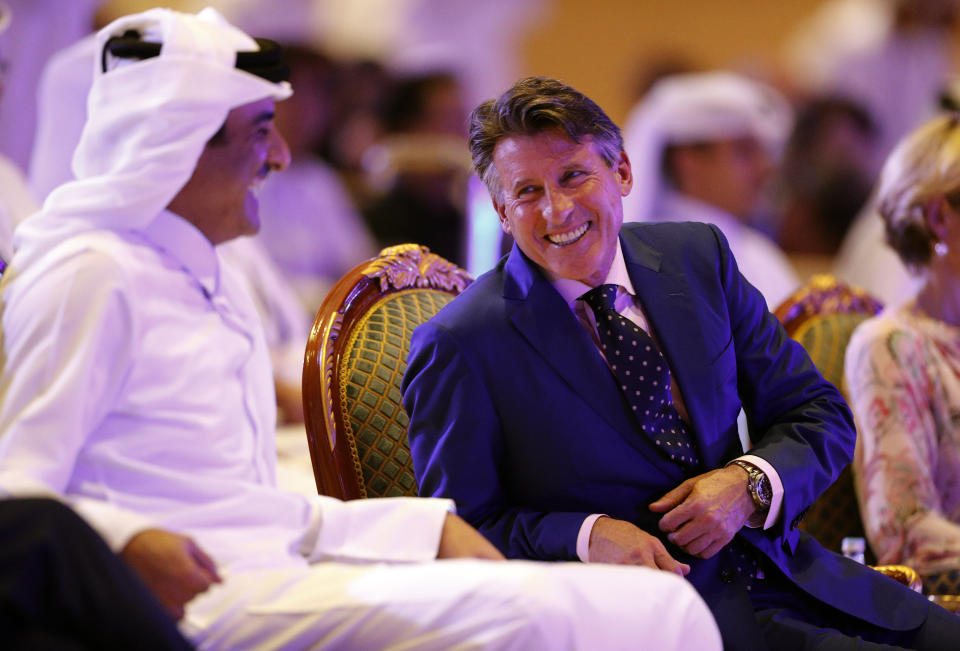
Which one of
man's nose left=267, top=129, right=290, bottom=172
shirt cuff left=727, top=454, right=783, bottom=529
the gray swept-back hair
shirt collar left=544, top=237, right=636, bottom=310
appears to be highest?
the gray swept-back hair

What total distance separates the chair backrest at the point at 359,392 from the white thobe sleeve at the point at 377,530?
50cm

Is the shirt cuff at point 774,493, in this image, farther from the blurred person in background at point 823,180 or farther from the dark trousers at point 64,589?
the blurred person in background at point 823,180

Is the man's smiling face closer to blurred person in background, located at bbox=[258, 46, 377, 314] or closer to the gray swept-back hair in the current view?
the gray swept-back hair

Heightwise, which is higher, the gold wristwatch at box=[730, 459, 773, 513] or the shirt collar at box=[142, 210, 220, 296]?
the shirt collar at box=[142, 210, 220, 296]

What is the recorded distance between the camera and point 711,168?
5586 millimetres

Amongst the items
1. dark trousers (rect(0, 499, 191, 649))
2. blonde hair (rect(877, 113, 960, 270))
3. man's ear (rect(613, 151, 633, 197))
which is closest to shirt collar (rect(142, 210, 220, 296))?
dark trousers (rect(0, 499, 191, 649))

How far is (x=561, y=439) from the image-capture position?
2.29 metres

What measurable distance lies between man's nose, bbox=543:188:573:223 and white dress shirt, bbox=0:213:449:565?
1.91 feet

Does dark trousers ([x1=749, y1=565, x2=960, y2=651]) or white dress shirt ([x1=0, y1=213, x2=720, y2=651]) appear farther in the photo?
dark trousers ([x1=749, y1=565, x2=960, y2=651])

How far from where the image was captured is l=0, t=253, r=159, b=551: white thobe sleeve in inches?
67.7

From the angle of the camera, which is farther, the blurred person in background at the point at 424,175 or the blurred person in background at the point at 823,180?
the blurred person in background at the point at 823,180

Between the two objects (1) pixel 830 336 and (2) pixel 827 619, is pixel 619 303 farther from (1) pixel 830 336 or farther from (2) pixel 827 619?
(1) pixel 830 336

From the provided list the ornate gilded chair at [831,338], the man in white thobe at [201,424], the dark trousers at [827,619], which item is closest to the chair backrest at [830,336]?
the ornate gilded chair at [831,338]

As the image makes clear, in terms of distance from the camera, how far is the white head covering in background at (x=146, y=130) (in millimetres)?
1938
